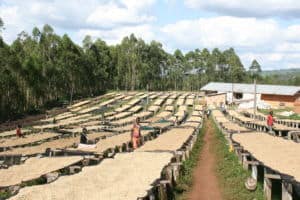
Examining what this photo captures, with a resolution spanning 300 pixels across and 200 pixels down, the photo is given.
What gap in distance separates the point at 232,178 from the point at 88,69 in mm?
68037

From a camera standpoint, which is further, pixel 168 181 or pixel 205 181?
pixel 205 181

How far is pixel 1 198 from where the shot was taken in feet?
40.2

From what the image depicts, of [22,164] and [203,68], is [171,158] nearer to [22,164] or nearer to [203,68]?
[22,164]

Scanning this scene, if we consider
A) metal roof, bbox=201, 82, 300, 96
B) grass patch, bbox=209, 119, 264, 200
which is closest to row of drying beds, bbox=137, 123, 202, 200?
grass patch, bbox=209, 119, 264, 200

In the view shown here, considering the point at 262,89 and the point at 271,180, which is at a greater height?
the point at 262,89

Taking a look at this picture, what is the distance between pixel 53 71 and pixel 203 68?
62.1m

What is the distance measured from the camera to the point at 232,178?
738 inches

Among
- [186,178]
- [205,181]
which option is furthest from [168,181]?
[205,181]

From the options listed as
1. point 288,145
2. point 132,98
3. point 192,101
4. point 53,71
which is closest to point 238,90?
point 192,101

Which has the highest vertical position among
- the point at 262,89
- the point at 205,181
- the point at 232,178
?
the point at 262,89

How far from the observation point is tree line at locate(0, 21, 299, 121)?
189ft

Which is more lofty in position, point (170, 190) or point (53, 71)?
point (53, 71)

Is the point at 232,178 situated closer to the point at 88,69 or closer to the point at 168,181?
the point at 168,181

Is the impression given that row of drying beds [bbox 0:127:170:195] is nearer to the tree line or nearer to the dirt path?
the dirt path
